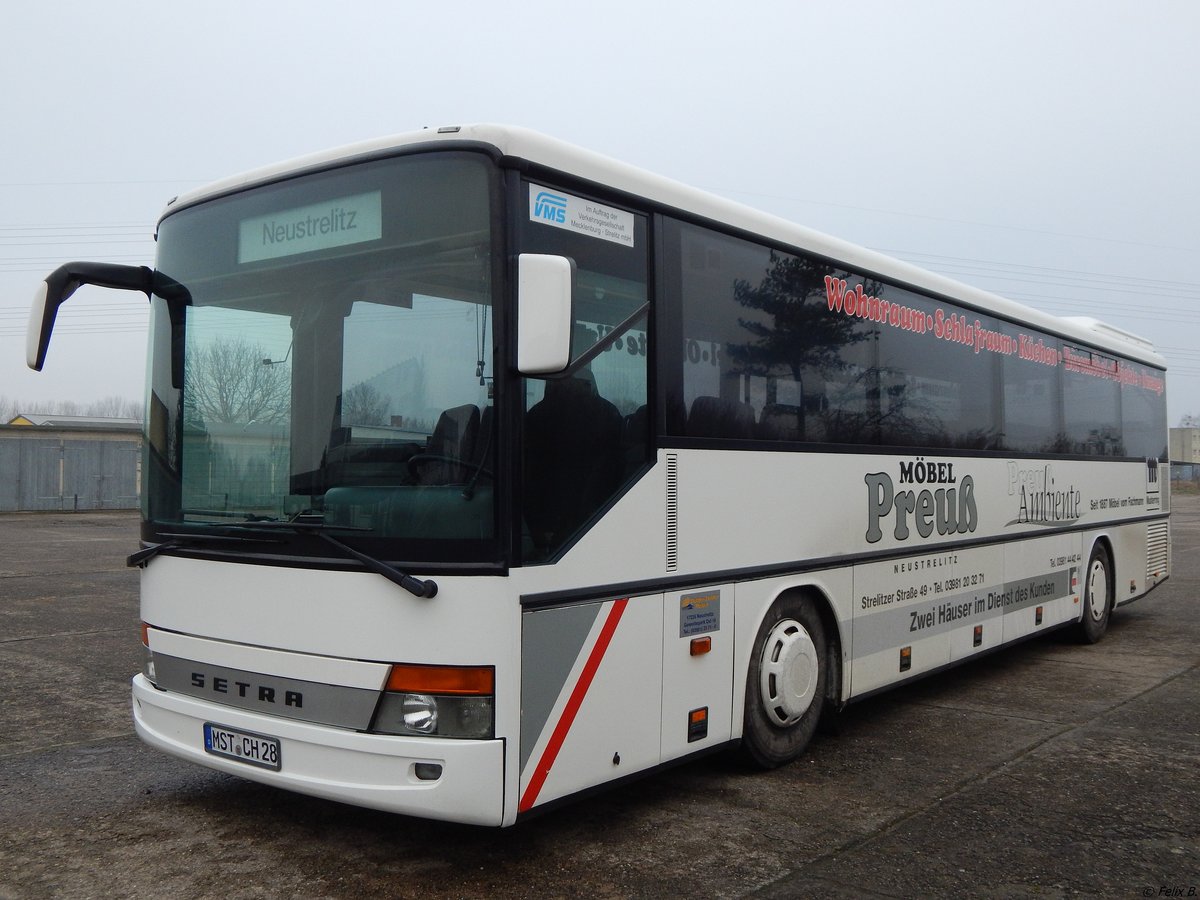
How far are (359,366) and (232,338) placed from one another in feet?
2.72

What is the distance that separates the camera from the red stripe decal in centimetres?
438

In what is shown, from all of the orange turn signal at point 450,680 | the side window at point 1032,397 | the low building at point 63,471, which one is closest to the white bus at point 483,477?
the orange turn signal at point 450,680

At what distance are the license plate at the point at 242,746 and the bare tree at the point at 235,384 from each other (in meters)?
1.35

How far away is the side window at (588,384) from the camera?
446cm

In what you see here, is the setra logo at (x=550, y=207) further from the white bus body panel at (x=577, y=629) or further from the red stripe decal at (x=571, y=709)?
the red stripe decal at (x=571, y=709)

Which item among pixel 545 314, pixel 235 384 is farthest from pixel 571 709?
pixel 235 384

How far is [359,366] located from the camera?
453 centimetres

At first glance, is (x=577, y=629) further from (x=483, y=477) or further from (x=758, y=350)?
(x=758, y=350)

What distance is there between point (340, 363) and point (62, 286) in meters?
1.57

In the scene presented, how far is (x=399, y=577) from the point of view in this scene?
13.8 ft

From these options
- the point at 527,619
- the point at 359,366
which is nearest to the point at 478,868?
the point at 527,619

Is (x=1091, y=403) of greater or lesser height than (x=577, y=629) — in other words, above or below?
above

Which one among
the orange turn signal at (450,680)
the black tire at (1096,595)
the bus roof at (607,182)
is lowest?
the black tire at (1096,595)

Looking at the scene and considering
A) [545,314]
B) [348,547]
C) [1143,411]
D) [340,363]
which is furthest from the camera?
[1143,411]
